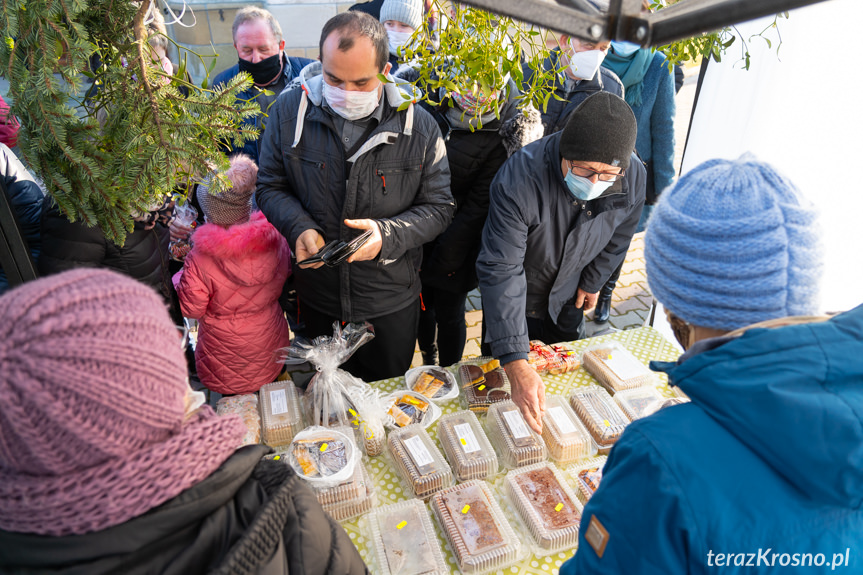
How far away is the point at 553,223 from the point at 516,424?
3.28 ft

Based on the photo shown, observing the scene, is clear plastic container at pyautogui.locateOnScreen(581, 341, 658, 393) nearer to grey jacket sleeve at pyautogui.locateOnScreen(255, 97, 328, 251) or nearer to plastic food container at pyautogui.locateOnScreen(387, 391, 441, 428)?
plastic food container at pyautogui.locateOnScreen(387, 391, 441, 428)

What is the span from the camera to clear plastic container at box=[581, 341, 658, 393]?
90.2 inches

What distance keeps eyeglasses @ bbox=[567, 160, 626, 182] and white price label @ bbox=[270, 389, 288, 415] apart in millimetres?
1596

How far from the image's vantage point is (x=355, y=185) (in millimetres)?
2465

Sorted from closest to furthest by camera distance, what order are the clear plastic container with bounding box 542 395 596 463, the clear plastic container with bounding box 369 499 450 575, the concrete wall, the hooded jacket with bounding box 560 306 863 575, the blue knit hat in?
the hooded jacket with bounding box 560 306 863 575 < the blue knit hat < the clear plastic container with bounding box 369 499 450 575 < the clear plastic container with bounding box 542 395 596 463 < the concrete wall

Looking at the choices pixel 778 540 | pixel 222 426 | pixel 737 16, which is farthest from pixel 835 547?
pixel 222 426

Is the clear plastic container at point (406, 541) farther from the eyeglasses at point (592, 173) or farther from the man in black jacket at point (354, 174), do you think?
the eyeglasses at point (592, 173)

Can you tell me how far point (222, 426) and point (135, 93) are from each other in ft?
3.33

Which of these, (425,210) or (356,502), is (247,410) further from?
(425,210)

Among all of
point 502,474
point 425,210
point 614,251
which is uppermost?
point 425,210

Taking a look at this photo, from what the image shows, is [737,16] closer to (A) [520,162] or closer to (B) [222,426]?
(B) [222,426]

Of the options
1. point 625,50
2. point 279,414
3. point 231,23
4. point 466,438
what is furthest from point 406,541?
point 231,23

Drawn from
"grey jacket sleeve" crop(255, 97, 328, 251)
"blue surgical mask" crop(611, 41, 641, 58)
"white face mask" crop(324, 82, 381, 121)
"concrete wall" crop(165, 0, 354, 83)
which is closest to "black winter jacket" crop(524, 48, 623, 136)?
"blue surgical mask" crop(611, 41, 641, 58)

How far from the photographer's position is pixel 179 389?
36.3 inches
